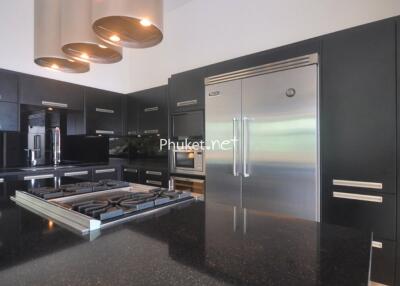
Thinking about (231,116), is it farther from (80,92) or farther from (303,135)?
(80,92)

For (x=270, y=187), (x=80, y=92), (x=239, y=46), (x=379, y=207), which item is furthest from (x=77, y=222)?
(x=80, y=92)

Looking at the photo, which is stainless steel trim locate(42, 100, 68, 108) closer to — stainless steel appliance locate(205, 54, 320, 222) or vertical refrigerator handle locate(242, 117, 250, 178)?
stainless steel appliance locate(205, 54, 320, 222)

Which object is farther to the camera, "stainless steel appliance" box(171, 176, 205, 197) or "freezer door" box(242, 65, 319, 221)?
"stainless steel appliance" box(171, 176, 205, 197)

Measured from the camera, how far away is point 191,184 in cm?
253

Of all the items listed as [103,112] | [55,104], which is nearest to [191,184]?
[103,112]

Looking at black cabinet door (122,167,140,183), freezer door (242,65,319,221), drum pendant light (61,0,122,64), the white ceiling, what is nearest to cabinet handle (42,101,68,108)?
the white ceiling

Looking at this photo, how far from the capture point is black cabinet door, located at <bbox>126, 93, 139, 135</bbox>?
3420mm

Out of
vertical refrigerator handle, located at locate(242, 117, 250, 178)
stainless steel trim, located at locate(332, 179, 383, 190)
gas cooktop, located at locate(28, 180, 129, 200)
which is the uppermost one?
vertical refrigerator handle, located at locate(242, 117, 250, 178)

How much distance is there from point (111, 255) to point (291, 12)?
8.32ft

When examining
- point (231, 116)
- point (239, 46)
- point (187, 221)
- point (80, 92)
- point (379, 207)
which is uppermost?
point (239, 46)

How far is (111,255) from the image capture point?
63 centimetres

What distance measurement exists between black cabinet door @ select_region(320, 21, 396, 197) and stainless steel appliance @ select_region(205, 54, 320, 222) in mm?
93

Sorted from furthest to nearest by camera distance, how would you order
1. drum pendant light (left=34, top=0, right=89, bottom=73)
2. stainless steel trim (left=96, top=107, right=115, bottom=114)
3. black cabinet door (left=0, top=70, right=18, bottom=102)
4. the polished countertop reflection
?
stainless steel trim (left=96, top=107, right=115, bottom=114) → black cabinet door (left=0, top=70, right=18, bottom=102) → drum pendant light (left=34, top=0, right=89, bottom=73) → the polished countertop reflection

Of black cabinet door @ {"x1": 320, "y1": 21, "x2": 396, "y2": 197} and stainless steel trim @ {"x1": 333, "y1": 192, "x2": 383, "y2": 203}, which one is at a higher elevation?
black cabinet door @ {"x1": 320, "y1": 21, "x2": 396, "y2": 197}
